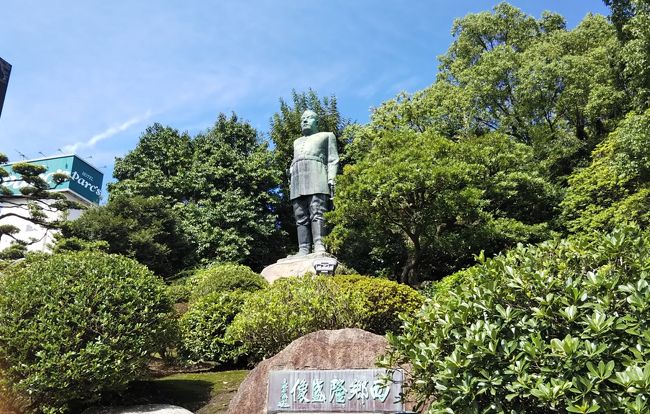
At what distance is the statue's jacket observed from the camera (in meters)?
11.7

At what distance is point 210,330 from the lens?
7.62 meters

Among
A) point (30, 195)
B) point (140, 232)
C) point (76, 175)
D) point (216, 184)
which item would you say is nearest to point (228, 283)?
point (140, 232)

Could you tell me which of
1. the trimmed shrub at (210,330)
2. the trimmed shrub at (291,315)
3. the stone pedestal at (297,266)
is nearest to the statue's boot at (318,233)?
the stone pedestal at (297,266)

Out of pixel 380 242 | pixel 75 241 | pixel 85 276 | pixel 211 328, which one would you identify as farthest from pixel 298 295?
pixel 75 241

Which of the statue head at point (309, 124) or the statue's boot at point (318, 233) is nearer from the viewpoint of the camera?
the statue's boot at point (318, 233)

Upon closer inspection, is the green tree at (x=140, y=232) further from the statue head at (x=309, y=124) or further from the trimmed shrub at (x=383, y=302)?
the trimmed shrub at (x=383, y=302)

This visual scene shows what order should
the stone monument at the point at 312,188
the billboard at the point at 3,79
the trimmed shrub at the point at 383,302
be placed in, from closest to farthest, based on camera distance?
the billboard at the point at 3,79, the trimmed shrub at the point at 383,302, the stone monument at the point at 312,188

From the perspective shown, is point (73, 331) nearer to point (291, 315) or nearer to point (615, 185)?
point (291, 315)

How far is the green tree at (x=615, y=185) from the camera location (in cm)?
1083

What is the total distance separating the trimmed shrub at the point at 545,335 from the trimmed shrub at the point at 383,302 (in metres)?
3.67

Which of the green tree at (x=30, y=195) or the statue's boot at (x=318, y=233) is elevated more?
the green tree at (x=30, y=195)

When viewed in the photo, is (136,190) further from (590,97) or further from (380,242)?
(590,97)

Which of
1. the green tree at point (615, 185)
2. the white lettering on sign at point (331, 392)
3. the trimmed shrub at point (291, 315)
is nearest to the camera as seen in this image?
the white lettering on sign at point (331, 392)

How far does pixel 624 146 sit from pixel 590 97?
5.82 metres
